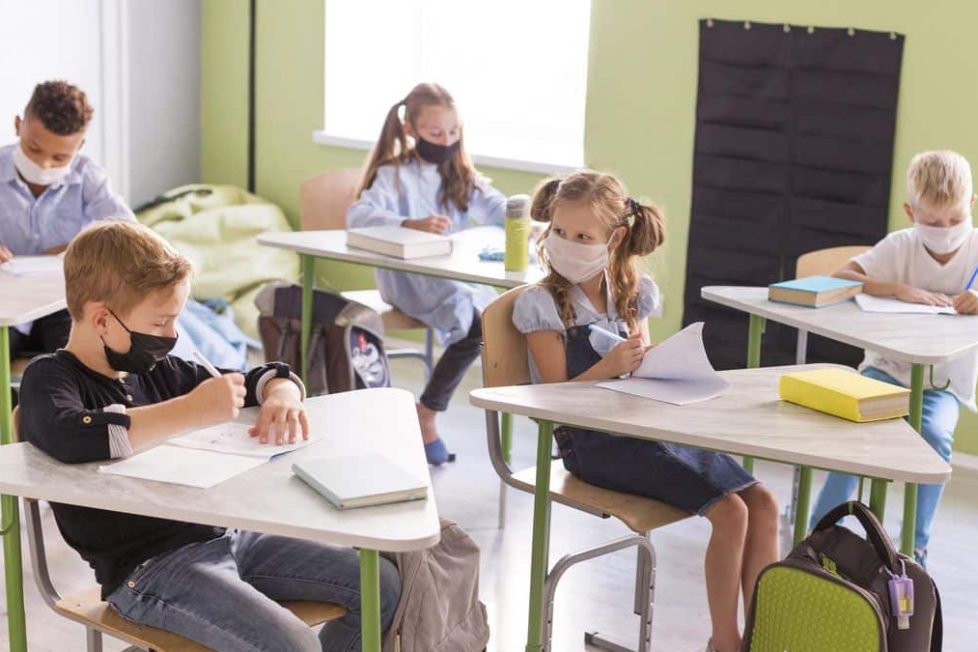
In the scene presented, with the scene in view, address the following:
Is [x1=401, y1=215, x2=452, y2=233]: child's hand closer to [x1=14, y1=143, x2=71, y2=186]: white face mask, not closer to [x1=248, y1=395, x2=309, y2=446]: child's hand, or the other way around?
[x1=14, y1=143, x2=71, y2=186]: white face mask

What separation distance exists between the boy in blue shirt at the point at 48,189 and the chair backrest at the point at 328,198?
0.70 m

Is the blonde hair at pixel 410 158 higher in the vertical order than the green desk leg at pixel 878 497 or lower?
higher

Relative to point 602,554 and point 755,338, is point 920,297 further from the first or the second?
point 602,554

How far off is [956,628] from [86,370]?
2001mm

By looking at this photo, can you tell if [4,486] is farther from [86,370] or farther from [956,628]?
[956,628]

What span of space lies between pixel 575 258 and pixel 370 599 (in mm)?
1048

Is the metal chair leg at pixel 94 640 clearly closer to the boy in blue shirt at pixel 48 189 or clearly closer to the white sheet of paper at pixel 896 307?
the boy in blue shirt at pixel 48 189

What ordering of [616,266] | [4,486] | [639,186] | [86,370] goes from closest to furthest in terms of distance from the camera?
[4,486]
[86,370]
[616,266]
[639,186]

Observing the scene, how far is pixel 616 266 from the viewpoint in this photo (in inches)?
107

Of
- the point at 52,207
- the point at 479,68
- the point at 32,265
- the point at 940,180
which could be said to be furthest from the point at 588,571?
the point at 479,68

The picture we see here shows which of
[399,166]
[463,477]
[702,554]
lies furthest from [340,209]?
[702,554]

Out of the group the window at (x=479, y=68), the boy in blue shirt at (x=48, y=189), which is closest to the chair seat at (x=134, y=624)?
the boy in blue shirt at (x=48, y=189)

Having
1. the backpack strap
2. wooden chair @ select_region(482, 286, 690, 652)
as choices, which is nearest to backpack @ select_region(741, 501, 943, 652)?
the backpack strap

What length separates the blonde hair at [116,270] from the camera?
2.02 metres
